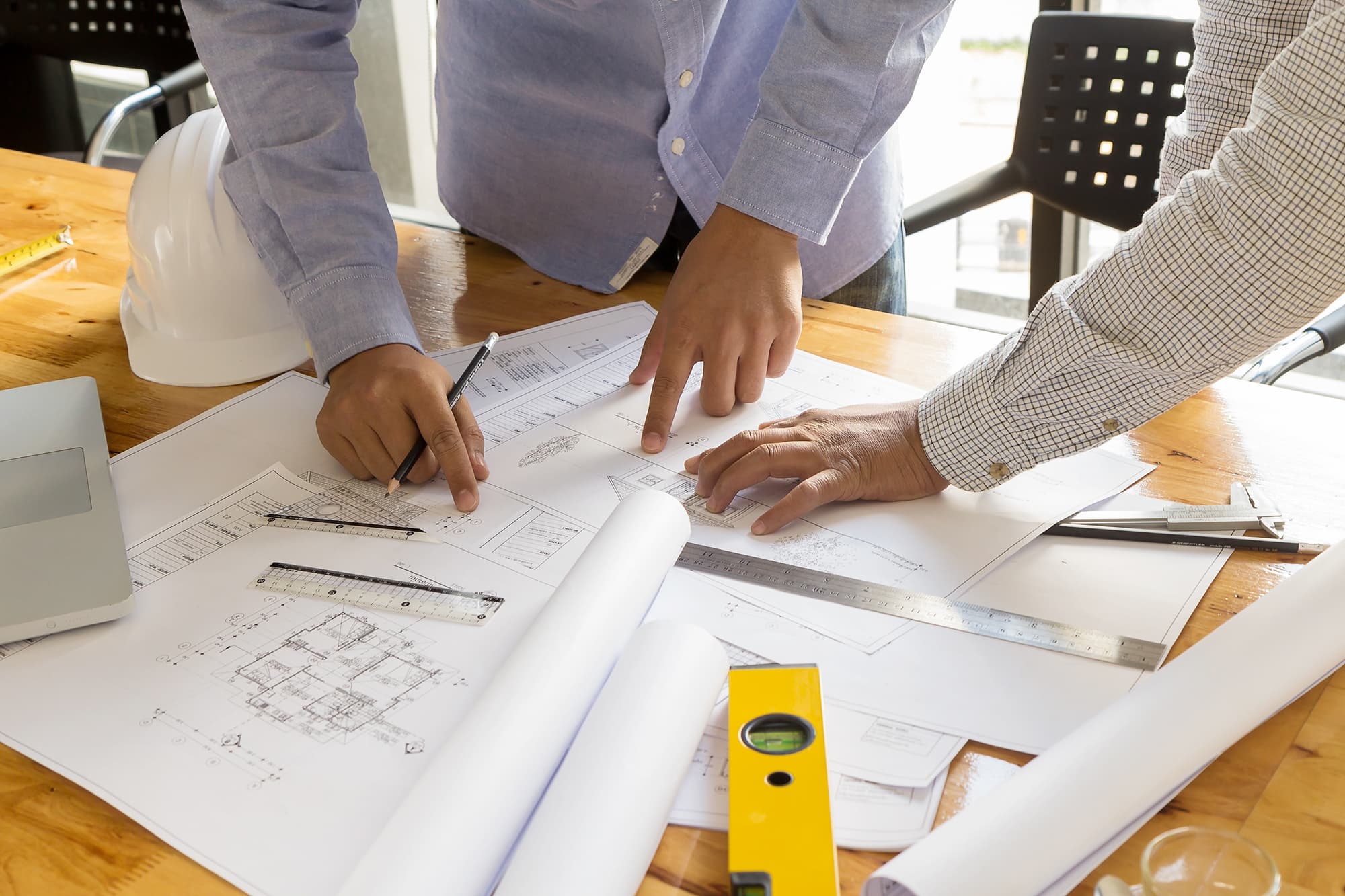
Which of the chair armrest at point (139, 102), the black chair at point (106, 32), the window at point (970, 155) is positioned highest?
the black chair at point (106, 32)

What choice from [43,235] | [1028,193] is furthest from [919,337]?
[43,235]

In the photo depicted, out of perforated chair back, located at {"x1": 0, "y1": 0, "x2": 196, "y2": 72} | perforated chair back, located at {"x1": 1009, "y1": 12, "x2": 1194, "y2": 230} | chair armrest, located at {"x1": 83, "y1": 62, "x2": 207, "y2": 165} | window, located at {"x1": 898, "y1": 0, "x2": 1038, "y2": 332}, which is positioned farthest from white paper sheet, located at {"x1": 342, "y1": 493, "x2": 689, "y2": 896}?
perforated chair back, located at {"x1": 0, "y1": 0, "x2": 196, "y2": 72}

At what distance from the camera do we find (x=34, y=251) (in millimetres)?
1420

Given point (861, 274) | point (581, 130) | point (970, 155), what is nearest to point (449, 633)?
point (581, 130)

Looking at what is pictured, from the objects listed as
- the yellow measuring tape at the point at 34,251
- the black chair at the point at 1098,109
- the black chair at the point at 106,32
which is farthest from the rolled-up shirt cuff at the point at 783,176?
the black chair at the point at 106,32

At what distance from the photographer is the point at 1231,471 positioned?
0.92 m

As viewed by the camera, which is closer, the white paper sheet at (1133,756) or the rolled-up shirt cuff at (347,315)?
the white paper sheet at (1133,756)

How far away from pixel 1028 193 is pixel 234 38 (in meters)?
1.21

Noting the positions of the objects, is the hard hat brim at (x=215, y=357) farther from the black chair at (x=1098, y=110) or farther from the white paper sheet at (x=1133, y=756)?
the black chair at (x=1098, y=110)

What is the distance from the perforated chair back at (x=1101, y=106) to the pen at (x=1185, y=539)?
820mm

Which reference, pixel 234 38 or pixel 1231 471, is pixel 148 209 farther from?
pixel 1231 471

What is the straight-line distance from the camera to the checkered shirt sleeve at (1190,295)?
2.39 ft

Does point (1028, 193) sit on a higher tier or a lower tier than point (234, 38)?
lower

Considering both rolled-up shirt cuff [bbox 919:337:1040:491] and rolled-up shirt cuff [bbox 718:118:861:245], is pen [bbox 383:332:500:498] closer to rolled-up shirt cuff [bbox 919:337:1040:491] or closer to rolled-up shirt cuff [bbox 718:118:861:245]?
rolled-up shirt cuff [bbox 718:118:861:245]
